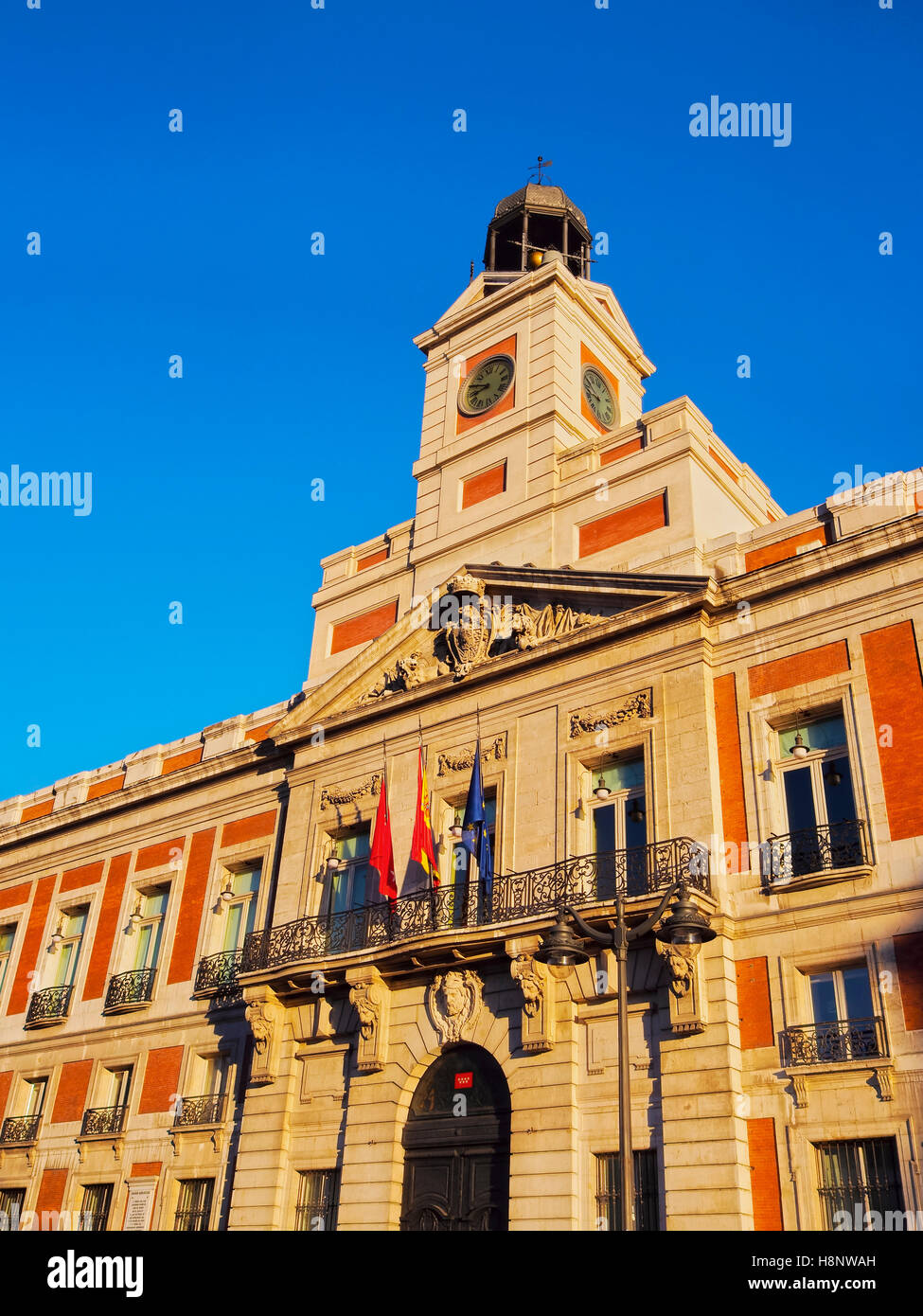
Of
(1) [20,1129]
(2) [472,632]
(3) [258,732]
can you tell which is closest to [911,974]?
(2) [472,632]

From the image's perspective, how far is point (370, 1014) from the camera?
19.1 metres

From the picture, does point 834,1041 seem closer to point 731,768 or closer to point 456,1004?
point 731,768

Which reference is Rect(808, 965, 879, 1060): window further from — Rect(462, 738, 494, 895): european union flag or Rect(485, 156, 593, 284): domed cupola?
Rect(485, 156, 593, 284): domed cupola

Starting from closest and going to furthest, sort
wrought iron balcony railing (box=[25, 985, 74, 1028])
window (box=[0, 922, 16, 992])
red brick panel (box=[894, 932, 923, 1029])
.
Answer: red brick panel (box=[894, 932, 923, 1029]) < wrought iron balcony railing (box=[25, 985, 74, 1028]) < window (box=[0, 922, 16, 992])

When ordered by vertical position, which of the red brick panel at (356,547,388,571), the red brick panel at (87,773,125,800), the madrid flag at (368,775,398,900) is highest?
the red brick panel at (356,547,388,571)

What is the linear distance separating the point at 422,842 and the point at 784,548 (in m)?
7.57

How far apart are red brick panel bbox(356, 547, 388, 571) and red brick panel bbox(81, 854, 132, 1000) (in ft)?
28.2

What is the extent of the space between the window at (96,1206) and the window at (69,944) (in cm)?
509

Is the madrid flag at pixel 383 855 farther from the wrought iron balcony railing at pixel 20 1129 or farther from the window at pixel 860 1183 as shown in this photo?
the wrought iron balcony railing at pixel 20 1129

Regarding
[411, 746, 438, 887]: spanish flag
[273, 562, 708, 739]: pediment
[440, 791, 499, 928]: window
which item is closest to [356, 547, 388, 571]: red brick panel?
[273, 562, 708, 739]: pediment

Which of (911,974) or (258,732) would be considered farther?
(258,732)

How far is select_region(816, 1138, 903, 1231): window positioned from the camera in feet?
46.1

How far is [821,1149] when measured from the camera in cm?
1471
